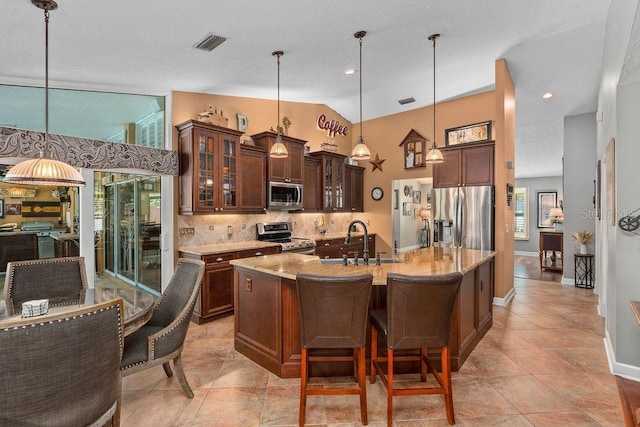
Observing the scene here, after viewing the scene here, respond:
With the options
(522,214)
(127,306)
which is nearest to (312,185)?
(127,306)

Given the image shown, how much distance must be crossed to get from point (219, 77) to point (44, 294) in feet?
10.1

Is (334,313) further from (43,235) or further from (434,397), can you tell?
(43,235)

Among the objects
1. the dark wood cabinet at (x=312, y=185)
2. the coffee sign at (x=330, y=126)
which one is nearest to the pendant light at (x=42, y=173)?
the dark wood cabinet at (x=312, y=185)

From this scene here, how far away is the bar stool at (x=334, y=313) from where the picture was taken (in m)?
2.17

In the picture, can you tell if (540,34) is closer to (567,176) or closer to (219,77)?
(567,176)

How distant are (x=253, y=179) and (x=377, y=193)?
9.76 feet

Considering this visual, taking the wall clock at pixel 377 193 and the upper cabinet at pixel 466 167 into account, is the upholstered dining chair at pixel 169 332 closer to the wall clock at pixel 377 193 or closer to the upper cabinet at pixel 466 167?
the upper cabinet at pixel 466 167

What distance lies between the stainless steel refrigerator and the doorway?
171 inches

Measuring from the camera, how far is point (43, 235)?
151 inches

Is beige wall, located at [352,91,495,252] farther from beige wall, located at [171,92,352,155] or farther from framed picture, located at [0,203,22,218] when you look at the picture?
framed picture, located at [0,203,22,218]

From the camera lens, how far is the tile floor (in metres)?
2.33

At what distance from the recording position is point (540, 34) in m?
4.06

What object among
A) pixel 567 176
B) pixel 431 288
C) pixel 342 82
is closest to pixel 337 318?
pixel 431 288

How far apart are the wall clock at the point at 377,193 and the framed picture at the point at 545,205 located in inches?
246
